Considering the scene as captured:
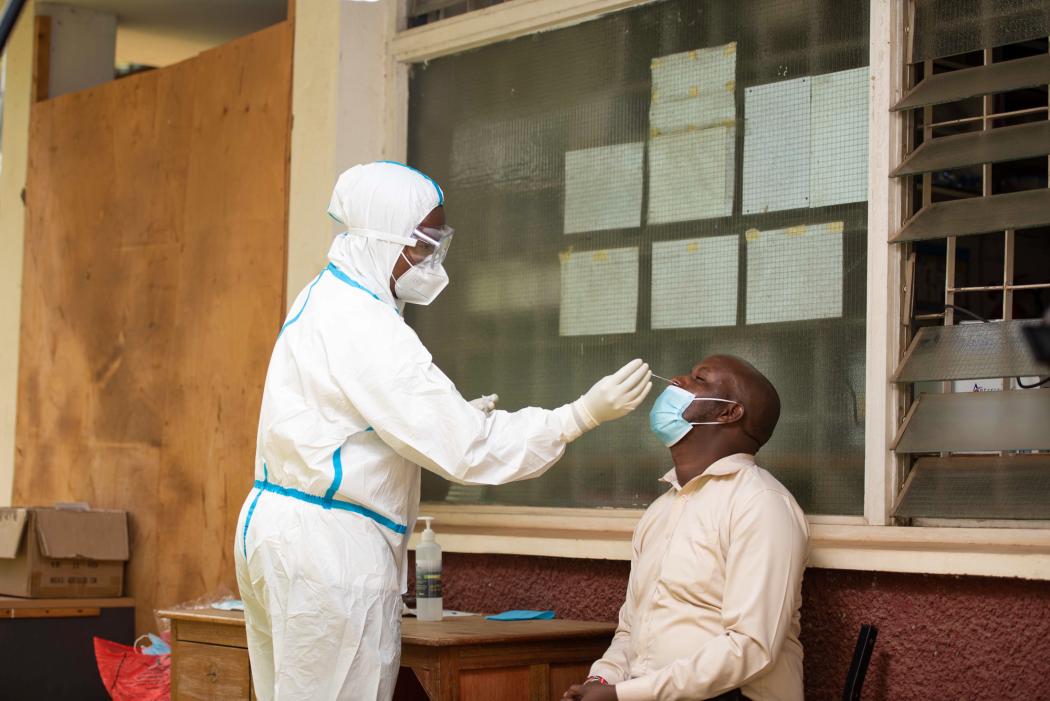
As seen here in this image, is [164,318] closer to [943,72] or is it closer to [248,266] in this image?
[248,266]

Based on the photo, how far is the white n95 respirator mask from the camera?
3.16m

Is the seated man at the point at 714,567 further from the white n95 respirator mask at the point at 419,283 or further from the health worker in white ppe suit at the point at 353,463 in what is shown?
the white n95 respirator mask at the point at 419,283

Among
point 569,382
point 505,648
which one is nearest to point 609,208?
point 569,382

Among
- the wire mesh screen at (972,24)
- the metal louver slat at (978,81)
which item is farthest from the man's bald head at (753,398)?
the wire mesh screen at (972,24)

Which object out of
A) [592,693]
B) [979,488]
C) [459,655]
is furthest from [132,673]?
[979,488]

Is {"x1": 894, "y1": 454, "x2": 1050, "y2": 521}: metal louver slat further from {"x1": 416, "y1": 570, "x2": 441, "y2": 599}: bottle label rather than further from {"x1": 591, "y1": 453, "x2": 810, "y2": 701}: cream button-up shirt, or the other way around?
{"x1": 416, "y1": 570, "x2": 441, "y2": 599}: bottle label

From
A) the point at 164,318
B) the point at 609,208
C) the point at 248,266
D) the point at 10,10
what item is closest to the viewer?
the point at 10,10

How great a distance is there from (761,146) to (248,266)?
205 cm

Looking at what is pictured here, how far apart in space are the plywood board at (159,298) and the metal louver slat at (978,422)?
2343mm

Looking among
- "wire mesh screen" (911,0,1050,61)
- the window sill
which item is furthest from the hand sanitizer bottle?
"wire mesh screen" (911,0,1050,61)

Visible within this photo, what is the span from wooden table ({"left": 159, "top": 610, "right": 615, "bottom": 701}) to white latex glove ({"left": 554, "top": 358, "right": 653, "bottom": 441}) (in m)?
0.55

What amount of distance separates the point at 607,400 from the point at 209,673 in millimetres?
1435

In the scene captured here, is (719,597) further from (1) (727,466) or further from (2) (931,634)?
(2) (931,634)

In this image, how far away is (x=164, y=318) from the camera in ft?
16.9
